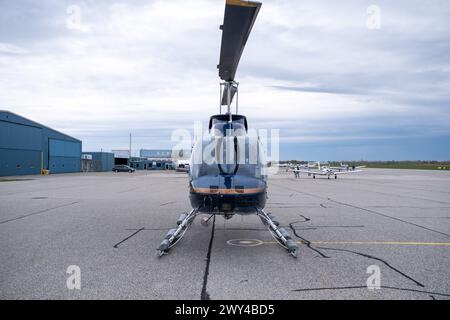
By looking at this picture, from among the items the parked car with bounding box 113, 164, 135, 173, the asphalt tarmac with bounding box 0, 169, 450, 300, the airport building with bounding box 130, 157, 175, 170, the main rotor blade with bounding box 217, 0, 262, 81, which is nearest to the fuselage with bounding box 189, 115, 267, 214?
the asphalt tarmac with bounding box 0, 169, 450, 300

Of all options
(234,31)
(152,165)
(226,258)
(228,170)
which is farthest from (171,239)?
(152,165)

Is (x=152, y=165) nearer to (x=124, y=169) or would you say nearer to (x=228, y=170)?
(x=124, y=169)

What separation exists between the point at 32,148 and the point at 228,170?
161 ft

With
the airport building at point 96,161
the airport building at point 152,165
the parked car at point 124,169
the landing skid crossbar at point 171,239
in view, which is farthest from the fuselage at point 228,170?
the airport building at point 152,165

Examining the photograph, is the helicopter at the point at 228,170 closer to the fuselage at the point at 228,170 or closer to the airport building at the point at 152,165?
the fuselage at the point at 228,170

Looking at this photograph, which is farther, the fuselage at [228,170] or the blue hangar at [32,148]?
the blue hangar at [32,148]

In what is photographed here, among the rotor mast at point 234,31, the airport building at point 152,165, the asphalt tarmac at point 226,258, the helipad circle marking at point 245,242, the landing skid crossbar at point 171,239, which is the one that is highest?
the rotor mast at point 234,31

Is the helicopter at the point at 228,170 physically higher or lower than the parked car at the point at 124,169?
higher

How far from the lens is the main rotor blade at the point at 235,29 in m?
4.29

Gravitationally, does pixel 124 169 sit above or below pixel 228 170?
below

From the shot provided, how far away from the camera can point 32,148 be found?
1924 inches

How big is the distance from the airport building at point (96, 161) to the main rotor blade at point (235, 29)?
65.5 metres

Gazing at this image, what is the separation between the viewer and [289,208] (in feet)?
45.3

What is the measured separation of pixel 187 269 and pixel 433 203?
537 inches
